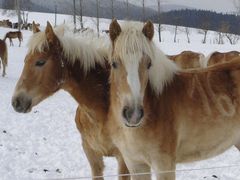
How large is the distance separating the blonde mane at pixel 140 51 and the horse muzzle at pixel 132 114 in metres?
0.37

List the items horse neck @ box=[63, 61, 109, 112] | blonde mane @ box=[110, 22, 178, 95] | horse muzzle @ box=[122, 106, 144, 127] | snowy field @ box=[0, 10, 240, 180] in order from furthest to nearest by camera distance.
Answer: snowy field @ box=[0, 10, 240, 180] < horse neck @ box=[63, 61, 109, 112] < blonde mane @ box=[110, 22, 178, 95] < horse muzzle @ box=[122, 106, 144, 127]

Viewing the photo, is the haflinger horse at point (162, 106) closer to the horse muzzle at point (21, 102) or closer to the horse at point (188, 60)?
Answer: the horse muzzle at point (21, 102)

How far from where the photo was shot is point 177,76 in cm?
355

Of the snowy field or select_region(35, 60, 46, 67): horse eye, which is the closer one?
select_region(35, 60, 46, 67): horse eye

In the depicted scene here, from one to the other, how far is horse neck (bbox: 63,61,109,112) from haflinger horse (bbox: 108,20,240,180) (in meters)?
0.34

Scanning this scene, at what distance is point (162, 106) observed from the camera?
3271 millimetres

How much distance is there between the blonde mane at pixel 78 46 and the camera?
3.56m

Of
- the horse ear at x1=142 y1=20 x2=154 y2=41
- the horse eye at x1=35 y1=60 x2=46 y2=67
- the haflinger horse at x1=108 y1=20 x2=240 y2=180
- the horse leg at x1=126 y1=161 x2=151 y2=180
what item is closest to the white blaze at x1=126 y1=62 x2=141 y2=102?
the haflinger horse at x1=108 y1=20 x2=240 y2=180

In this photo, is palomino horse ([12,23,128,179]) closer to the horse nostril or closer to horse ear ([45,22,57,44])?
horse ear ([45,22,57,44])

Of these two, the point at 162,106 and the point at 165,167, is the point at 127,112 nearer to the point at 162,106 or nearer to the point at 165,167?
the point at 162,106

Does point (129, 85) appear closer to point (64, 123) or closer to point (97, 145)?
point (97, 145)

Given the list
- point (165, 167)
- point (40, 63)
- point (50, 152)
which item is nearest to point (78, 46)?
point (40, 63)


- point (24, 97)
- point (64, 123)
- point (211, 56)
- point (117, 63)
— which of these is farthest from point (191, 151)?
point (211, 56)

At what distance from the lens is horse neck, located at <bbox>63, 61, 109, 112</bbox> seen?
383 cm
